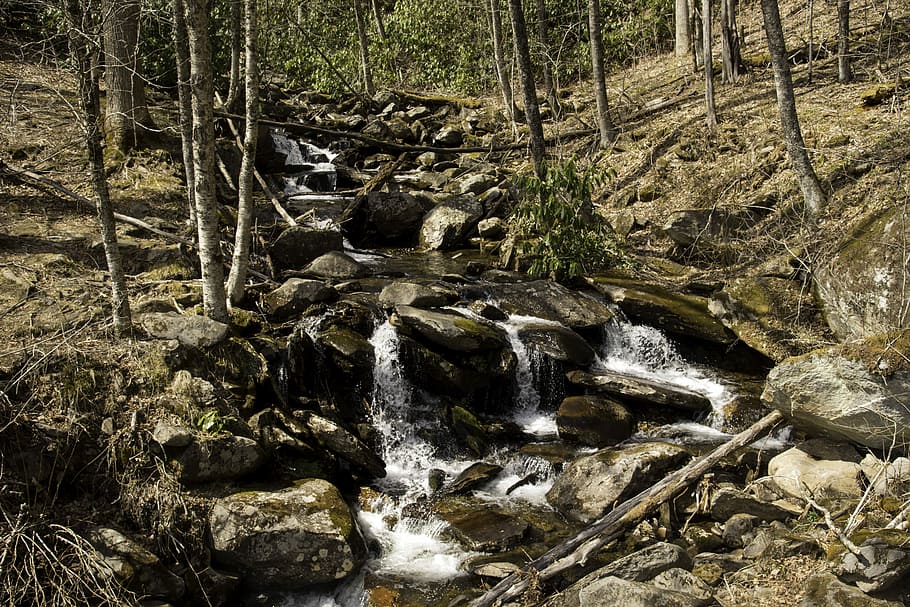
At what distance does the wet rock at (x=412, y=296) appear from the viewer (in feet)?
33.8

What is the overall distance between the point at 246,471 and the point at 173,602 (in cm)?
136

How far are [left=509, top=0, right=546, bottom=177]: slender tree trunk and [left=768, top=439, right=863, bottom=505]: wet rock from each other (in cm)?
730

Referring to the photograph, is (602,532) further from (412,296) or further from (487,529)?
(412,296)

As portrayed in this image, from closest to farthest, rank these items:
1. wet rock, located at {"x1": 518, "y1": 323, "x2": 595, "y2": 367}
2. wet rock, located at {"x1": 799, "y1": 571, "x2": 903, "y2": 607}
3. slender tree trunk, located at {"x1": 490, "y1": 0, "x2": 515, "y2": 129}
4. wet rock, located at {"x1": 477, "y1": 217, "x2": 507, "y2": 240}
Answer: wet rock, located at {"x1": 799, "y1": 571, "x2": 903, "y2": 607}, wet rock, located at {"x1": 518, "y1": 323, "x2": 595, "y2": 367}, wet rock, located at {"x1": 477, "y1": 217, "x2": 507, "y2": 240}, slender tree trunk, located at {"x1": 490, "y1": 0, "x2": 515, "y2": 129}

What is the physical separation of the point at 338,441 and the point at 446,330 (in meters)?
2.36

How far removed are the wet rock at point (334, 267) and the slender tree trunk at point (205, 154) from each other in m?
3.74

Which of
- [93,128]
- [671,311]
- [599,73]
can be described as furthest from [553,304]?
[599,73]

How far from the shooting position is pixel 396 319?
968 cm

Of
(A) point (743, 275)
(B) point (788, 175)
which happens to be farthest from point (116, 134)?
(B) point (788, 175)

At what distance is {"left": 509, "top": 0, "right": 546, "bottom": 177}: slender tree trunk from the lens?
42.5 feet

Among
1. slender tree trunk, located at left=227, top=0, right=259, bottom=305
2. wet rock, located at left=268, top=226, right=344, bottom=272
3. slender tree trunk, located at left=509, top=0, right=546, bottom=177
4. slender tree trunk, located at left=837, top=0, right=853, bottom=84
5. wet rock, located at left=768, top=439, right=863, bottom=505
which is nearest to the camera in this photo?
wet rock, located at left=768, top=439, right=863, bottom=505

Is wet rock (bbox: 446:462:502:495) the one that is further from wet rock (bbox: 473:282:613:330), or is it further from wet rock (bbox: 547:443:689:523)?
wet rock (bbox: 473:282:613:330)

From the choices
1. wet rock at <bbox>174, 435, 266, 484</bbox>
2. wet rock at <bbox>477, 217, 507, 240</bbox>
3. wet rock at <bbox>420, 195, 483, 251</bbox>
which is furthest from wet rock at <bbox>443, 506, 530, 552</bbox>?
wet rock at <bbox>477, 217, 507, 240</bbox>

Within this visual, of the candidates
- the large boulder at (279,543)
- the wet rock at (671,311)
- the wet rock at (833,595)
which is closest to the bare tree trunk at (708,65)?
the wet rock at (671,311)
